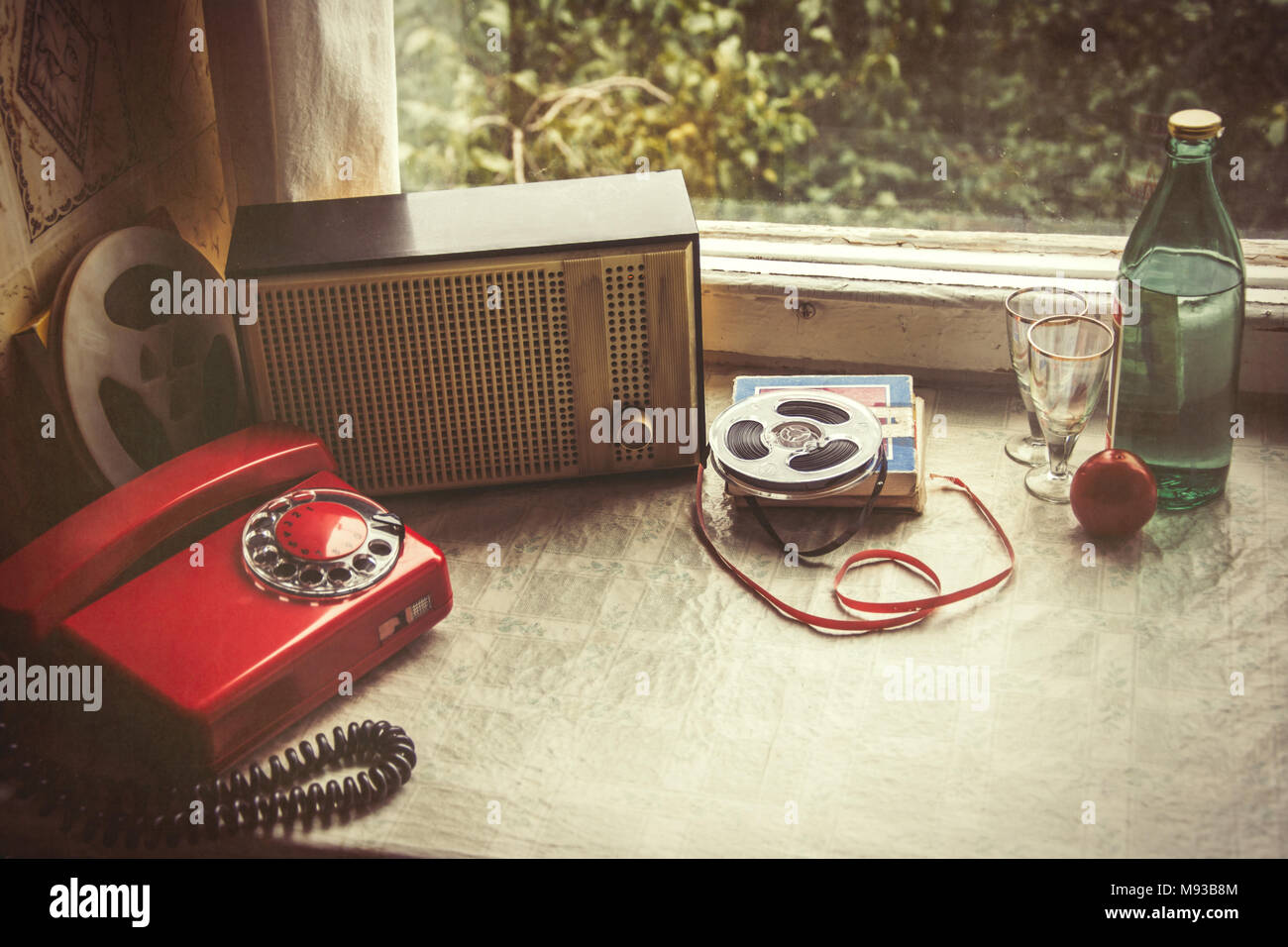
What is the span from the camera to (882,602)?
1055 millimetres

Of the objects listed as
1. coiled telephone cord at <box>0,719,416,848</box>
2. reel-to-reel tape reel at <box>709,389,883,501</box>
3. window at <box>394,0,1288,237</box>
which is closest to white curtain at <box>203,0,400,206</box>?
window at <box>394,0,1288,237</box>

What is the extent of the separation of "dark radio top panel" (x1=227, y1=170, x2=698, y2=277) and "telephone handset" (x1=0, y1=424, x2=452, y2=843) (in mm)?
212

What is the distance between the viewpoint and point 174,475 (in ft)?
3.39

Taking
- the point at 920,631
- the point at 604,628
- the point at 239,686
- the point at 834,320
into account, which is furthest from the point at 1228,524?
the point at 239,686

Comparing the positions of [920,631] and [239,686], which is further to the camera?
[920,631]

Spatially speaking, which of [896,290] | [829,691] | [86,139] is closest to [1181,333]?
[896,290]

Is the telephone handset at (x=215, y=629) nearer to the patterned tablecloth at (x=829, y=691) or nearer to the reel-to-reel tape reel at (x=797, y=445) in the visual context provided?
the patterned tablecloth at (x=829, y=691)

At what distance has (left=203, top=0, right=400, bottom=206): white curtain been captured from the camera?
118 centimetres

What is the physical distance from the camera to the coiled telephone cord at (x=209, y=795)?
859mm

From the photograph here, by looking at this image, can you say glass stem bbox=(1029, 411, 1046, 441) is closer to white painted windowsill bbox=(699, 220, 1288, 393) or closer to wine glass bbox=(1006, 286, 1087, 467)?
wine glass bbox=(1006, 286, 1087, 467)

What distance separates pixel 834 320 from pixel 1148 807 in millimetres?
714

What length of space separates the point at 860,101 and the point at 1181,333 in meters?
0.51

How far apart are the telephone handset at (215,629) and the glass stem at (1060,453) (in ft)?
2.01
